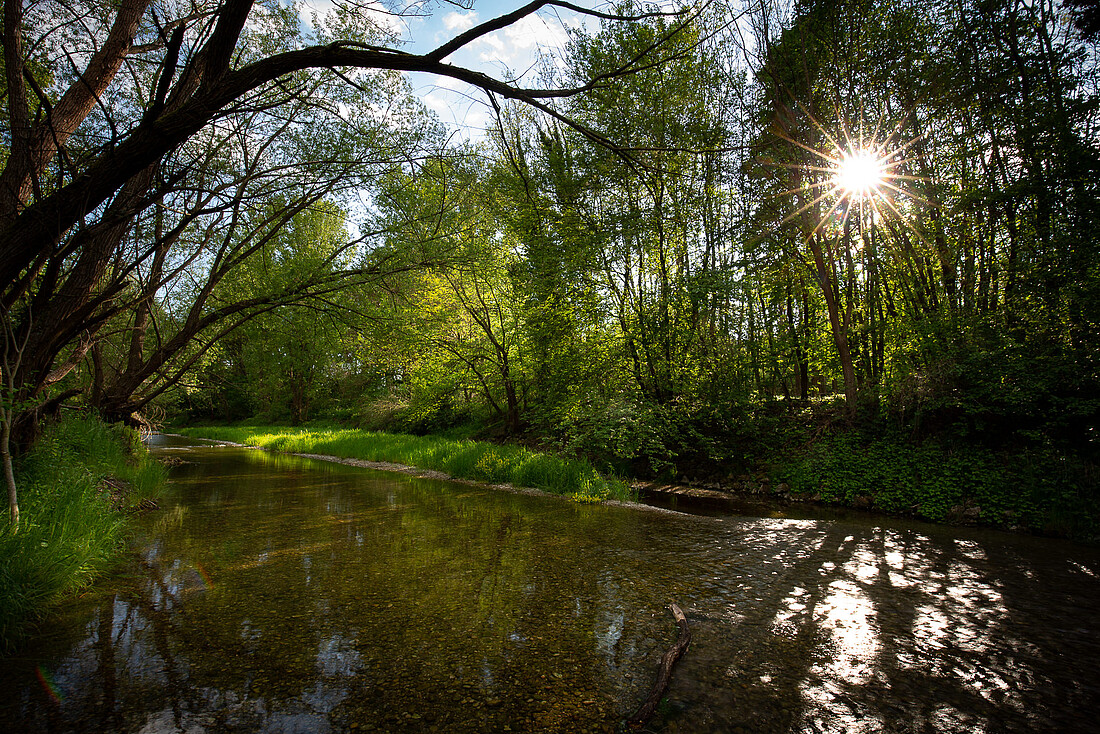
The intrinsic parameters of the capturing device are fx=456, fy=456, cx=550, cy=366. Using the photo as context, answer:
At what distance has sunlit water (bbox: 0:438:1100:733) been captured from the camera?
2.19 m

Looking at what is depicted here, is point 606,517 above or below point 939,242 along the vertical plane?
below

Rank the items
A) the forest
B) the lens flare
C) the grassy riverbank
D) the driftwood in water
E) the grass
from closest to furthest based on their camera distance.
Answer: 1. the driftwood in water
2. the grassy riverbank
3. the forest
4. the grass
5. the lens flare

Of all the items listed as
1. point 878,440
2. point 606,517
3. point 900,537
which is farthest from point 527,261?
point 900,537

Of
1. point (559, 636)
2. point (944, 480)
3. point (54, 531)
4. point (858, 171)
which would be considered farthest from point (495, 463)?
point (858, 171)

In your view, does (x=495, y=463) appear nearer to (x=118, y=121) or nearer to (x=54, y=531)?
(x=54, y=531)

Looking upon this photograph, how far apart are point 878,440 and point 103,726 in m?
11.1

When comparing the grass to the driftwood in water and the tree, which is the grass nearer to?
the driftwood in water

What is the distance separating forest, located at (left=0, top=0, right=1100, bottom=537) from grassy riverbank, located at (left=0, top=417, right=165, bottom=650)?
0.58 meters

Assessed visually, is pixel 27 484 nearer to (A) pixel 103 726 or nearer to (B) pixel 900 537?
(A) pixel 103 726

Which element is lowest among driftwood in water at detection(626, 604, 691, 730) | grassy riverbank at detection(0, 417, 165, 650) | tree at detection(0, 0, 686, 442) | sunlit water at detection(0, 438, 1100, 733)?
sunlit water at detection(0, 438, 1100, 733)

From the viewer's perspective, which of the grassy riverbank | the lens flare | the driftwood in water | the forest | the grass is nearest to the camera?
the driftwood in water

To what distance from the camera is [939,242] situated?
30.8ft

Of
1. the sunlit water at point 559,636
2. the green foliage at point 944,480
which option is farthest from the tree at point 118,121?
the green foliage at point 944,480

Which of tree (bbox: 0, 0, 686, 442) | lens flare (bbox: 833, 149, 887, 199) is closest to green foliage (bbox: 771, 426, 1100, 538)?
lens flare (bbox: 833, 149, 887, 199)
